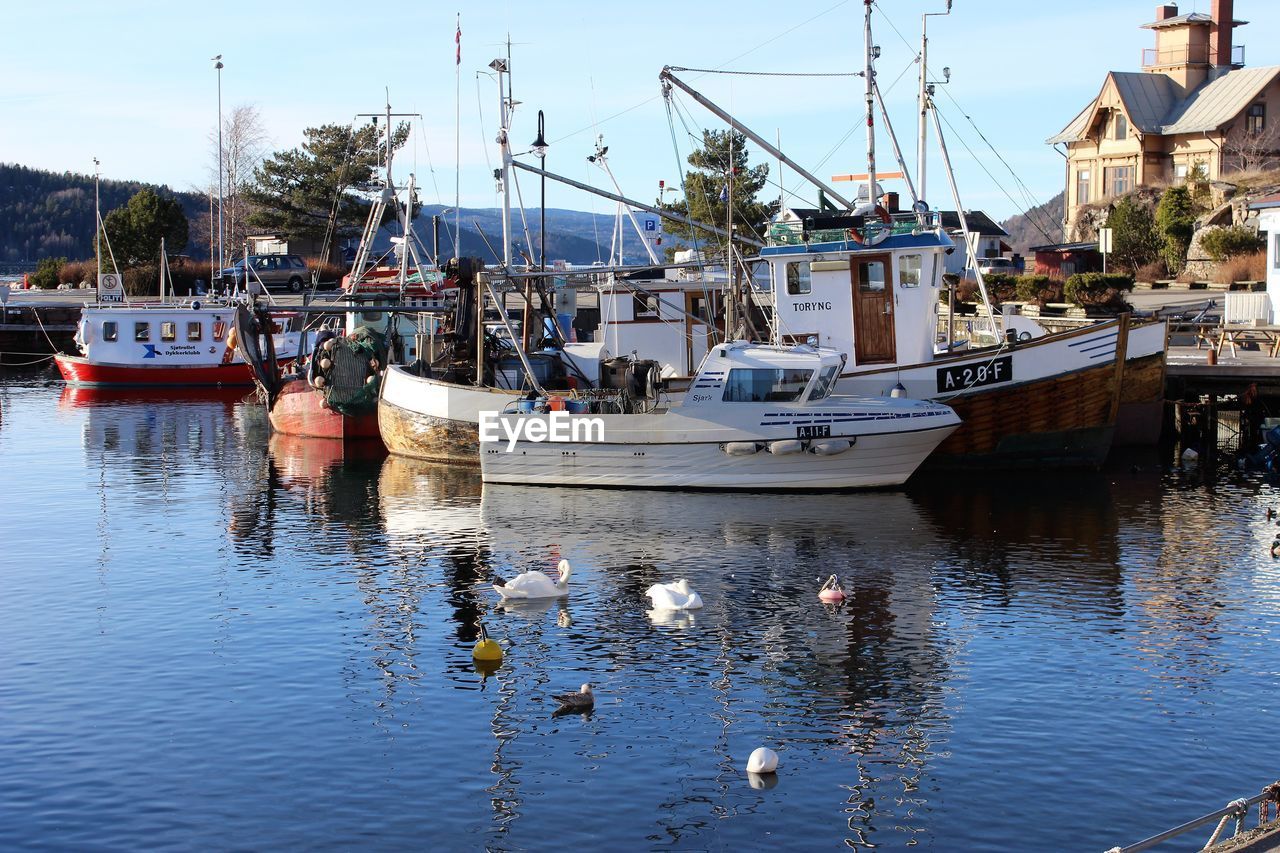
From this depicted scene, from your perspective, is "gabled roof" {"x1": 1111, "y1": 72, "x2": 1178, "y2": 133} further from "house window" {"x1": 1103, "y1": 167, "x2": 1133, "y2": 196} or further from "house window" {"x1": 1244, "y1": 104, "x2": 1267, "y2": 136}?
"house window" {"x1": 1244, "y1": 104, "x2": 1267, "y2": 136}

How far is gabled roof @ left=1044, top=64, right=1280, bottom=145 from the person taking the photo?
76.7 metres

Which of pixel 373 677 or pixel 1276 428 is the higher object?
pixel 1276 428

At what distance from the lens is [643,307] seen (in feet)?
123

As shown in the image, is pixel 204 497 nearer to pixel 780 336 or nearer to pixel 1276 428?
pixel 780 336

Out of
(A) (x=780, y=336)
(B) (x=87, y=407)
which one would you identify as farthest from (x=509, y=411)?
(B) (x=87, y=407)

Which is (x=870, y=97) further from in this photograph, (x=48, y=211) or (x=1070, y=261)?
(x=48, y=211)

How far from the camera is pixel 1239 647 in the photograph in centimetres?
1884

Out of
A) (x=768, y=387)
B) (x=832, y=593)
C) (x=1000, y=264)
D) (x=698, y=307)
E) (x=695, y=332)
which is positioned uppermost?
(x=1000, y=264)

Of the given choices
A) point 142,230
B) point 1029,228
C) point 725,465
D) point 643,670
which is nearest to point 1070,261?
Result: point 725,465

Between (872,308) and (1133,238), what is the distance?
42546 mm

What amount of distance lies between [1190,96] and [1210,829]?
77.0 metres

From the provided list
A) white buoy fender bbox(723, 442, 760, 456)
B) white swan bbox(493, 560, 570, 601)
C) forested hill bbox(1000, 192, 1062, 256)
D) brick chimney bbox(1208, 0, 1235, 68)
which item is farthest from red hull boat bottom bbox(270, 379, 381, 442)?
forested hill bbox(1000, 192, 1062, 256)

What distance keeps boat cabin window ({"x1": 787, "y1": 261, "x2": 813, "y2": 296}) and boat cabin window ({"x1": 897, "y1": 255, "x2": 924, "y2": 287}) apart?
2.08 m

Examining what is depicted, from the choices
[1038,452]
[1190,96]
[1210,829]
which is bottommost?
[1210,829]
